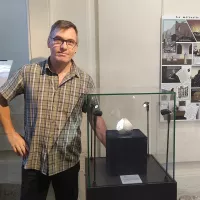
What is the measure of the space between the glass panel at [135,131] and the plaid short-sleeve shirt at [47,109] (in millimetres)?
162

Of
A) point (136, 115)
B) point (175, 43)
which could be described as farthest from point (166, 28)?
point (136, 115)

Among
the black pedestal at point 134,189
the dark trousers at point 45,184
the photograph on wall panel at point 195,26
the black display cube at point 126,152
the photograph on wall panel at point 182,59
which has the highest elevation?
the photograph on wall panel at point 195,26

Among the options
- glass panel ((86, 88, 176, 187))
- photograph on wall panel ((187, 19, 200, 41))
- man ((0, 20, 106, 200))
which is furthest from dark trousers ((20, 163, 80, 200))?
photograph on wall panel ((187, 19, 200, 41))

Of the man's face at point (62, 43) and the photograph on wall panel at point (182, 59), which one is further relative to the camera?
the photograph on wall panel at point (182, 59)

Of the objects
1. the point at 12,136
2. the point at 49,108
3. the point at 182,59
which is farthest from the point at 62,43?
the point at 182,59

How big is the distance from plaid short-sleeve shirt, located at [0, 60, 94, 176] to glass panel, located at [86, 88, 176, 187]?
16 cm

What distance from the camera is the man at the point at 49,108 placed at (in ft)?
4.09

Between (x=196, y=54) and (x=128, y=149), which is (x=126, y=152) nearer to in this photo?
(x=128, y=149)

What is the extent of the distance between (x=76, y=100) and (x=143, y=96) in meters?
0.34

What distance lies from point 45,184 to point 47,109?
1.32 ft

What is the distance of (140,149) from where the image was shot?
112cm

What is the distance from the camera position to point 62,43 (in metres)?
1.21

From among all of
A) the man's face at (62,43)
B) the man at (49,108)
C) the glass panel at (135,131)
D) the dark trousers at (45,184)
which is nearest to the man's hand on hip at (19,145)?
the man at (49,108)

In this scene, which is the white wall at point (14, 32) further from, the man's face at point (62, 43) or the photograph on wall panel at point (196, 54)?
the photograph on wall panel at point (196, 54)
